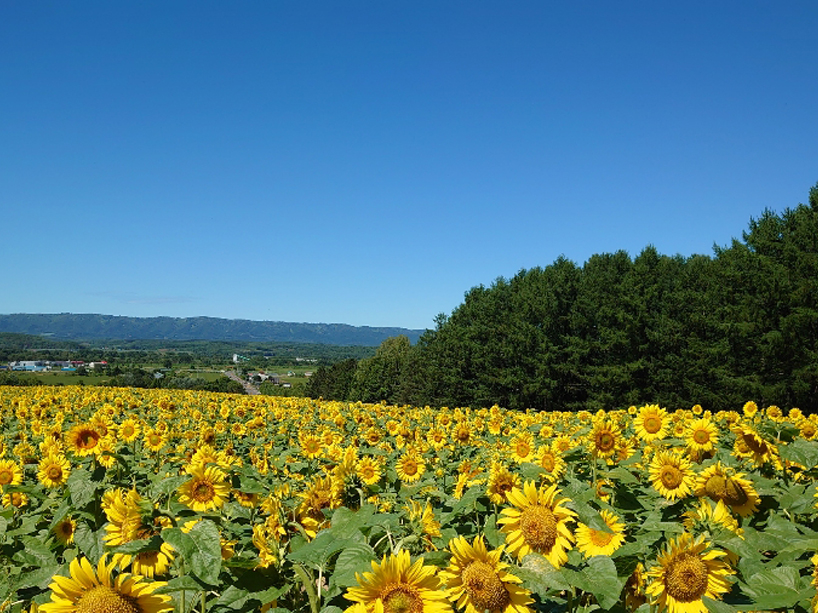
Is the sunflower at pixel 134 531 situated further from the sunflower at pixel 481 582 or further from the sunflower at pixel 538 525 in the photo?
the sunflower at pixel 538 525

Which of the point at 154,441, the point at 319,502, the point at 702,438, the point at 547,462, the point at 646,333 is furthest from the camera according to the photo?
the point at 646,333

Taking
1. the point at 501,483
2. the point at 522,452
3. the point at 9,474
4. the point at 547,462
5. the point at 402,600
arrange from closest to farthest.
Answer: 1. the point at 402,600
2. the point at 501,483
3. the point at 547,462
4. the point at 9,474
5. the point at 522,452

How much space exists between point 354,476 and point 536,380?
3896cm

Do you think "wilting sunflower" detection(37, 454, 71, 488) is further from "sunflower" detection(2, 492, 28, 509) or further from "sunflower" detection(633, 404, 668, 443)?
"sunflower" detection(633, 404, 668, 443)

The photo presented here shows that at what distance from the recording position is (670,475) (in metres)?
2.95

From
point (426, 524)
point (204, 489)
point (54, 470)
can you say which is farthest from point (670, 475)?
point (54, 470)

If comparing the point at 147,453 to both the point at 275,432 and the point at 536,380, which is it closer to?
the point at 275,432

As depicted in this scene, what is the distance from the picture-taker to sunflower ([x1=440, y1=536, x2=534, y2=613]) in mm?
1383

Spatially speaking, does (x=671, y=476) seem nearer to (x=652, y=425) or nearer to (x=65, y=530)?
(x=652, y=425)

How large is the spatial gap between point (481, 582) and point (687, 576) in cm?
73

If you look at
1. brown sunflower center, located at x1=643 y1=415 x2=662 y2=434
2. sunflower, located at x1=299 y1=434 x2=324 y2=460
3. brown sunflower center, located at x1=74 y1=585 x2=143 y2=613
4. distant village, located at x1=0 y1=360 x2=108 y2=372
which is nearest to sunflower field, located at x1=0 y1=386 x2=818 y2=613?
brown sunflower center, located at x1=74 y1=585 x2=143 y2=613

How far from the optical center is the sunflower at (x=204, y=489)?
232 centimetres

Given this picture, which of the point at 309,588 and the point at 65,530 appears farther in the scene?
the point at 65,530

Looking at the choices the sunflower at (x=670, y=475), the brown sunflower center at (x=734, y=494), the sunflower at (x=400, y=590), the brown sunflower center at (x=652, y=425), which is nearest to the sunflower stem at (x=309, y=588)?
the sunflower at (x=400, y=590)
